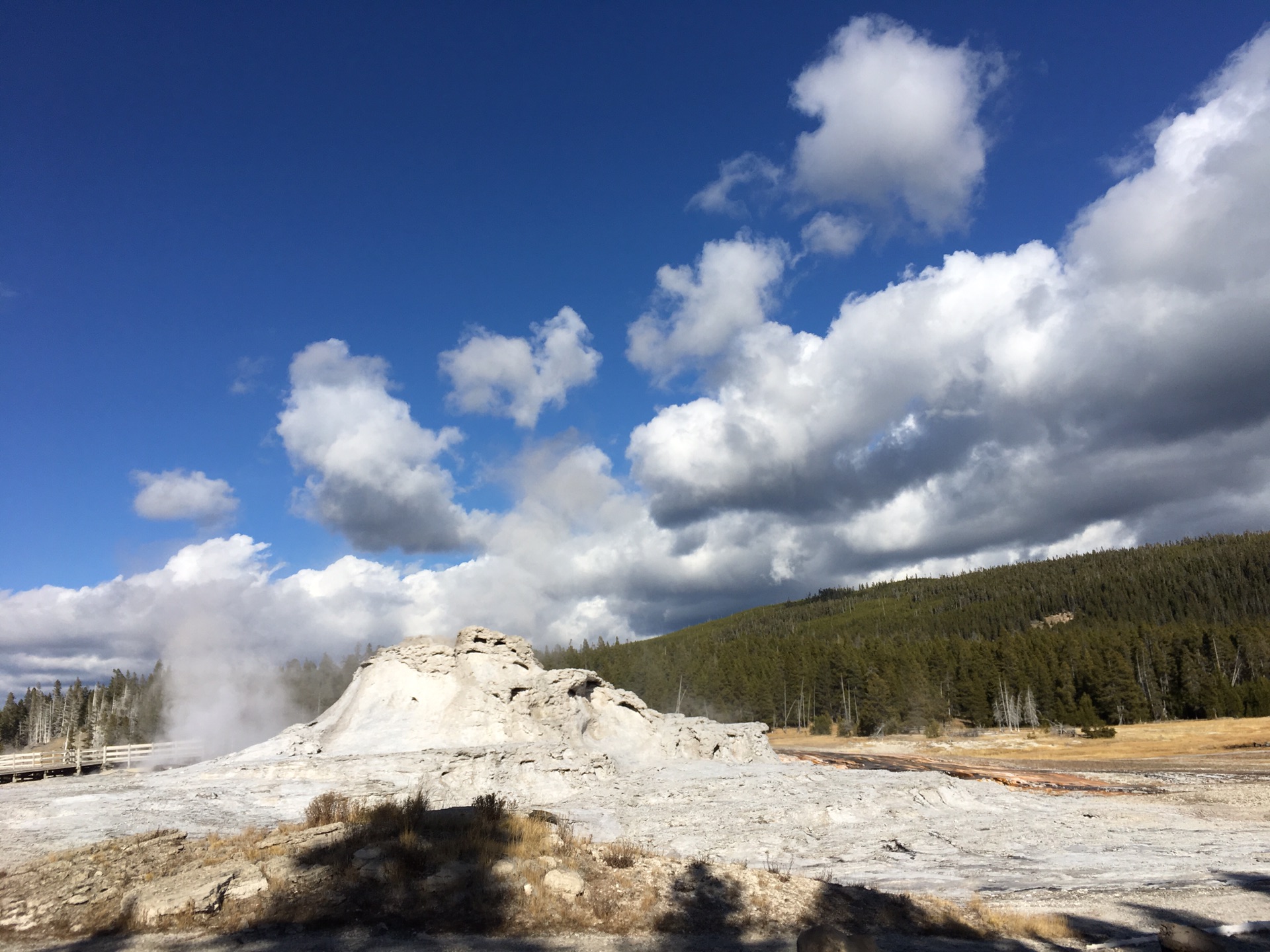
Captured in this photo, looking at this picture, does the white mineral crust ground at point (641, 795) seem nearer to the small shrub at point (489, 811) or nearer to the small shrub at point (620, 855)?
the small shrub at point (620, 855)

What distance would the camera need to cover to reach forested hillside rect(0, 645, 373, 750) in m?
81.1

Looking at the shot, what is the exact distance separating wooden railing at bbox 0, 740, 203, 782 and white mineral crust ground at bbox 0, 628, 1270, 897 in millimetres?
7940

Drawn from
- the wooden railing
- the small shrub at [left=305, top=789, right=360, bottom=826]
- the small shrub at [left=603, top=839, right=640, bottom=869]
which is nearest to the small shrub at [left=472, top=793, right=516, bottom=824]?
the small shrub at [left=603, top=839, right=640, bottom=869]

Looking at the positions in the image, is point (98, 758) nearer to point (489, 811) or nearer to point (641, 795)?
point (641, 795)

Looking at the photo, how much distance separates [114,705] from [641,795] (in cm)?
10497

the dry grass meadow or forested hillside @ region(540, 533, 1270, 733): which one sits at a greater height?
forested hillside @ region(540, 533, 1270, 733)

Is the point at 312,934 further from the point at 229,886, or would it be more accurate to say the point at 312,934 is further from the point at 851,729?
the point at 851,729

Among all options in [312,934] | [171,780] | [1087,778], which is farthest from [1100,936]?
[1087,778]

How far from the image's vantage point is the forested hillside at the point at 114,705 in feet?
266

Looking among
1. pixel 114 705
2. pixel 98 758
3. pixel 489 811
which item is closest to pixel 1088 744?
pixel 489 811

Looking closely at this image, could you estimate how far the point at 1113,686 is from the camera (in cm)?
7200

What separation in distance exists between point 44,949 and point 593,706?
1161 inches

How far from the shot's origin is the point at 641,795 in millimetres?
25953

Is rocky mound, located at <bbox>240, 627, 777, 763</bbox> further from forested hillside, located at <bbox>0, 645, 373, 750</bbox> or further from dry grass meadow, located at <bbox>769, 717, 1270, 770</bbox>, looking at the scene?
forested hillside, located at <bbox>0, 645, 373, 750</bbox>
